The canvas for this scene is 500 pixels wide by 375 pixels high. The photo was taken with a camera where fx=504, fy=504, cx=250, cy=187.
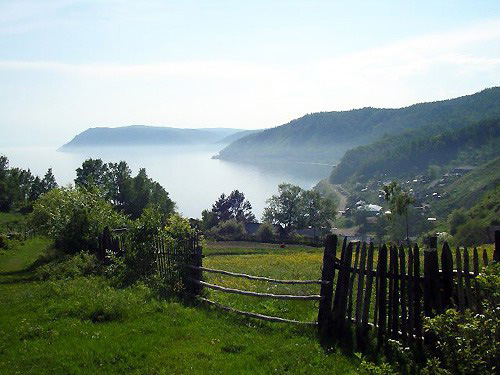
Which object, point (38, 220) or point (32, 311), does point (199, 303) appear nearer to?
point (32, 311)

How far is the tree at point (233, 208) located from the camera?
5458 inches

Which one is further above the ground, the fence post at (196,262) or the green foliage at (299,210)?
the fence post at (196,262)

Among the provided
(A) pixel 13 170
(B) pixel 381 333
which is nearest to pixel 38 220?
(B) pixel 381 333

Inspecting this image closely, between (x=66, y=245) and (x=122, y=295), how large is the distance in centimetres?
1512

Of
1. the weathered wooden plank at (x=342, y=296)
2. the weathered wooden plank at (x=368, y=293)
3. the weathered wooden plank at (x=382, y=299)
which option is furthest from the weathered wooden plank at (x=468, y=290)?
the weathered wooden plank at (x=342, y=296)

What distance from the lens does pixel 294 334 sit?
11.7 m

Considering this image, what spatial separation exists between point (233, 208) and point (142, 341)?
13804 centimetres

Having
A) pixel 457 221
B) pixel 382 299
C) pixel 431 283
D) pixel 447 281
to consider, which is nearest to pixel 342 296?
pixel 382 299

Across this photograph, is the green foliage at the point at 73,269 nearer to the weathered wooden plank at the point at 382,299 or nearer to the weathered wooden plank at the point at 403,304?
the weathered wooden plank at the point at 382,299

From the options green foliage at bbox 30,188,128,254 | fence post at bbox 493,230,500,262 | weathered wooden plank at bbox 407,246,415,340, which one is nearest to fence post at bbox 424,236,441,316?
weathered wooden plank at bbox 407,246,415,340

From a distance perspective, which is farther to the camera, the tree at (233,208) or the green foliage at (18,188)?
the tree at (233,208)

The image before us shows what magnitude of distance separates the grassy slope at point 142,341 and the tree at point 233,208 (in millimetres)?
121406

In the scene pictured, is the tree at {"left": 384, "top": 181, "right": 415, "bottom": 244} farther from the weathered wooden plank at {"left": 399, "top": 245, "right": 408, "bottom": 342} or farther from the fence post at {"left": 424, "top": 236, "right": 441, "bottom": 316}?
the fence post at {"left": 424, "top": 236, "right": 441, "bottom": 316}

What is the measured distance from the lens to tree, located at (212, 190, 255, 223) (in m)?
139
